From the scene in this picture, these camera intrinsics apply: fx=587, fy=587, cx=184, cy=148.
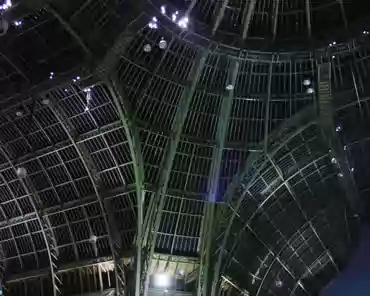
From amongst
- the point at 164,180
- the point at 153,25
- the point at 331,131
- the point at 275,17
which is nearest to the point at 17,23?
the point at 153,25

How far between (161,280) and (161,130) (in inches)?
308

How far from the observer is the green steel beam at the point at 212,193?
99.3ft

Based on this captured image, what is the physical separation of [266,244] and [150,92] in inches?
557

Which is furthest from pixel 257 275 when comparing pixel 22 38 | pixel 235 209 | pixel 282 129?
pixel 22 38

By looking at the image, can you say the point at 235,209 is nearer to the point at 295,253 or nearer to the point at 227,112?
the point at 227,112

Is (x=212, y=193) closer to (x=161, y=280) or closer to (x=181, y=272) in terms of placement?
(x=181, y=272)

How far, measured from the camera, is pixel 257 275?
3784 centimetres

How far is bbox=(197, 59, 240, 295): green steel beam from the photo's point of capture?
99.3 feet

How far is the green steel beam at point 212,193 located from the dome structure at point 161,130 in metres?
0.06

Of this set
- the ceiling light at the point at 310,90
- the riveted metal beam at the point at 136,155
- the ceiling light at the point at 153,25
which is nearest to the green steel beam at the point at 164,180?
the riveted metal beam at the point at 136,155

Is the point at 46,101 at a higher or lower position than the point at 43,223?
higher

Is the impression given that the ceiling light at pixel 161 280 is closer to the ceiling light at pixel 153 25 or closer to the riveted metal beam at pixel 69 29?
the riveted metal beam at pixel 69 29

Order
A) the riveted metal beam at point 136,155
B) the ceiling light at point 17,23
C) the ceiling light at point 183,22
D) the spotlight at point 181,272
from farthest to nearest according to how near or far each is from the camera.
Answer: the spotlight at point 181,272, the riveted metal beam at point 136,155, the ceiling light at point 17,23, the ceiling light at point 183,22

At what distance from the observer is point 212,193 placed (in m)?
31.1
